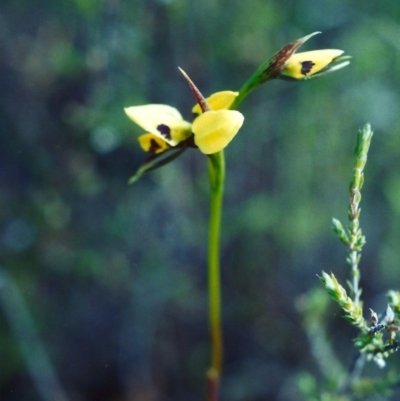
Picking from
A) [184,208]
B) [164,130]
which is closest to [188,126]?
[164,130]

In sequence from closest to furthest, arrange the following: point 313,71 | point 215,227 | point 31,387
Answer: point 313,71 → point 215,227 → point 31,387

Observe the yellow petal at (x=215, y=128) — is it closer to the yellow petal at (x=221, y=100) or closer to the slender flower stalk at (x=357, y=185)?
the yellow petal at (x=221, y=100)

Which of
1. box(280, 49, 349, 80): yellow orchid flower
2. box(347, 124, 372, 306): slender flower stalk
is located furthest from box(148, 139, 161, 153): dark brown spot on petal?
box(347, 124, 372, 306): slender flower stalk

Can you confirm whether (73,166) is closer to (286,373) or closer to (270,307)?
(270,307)

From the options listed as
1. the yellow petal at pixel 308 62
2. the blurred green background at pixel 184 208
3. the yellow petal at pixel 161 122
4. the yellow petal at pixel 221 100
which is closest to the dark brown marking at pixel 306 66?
the yellow petal at pixel 308 62

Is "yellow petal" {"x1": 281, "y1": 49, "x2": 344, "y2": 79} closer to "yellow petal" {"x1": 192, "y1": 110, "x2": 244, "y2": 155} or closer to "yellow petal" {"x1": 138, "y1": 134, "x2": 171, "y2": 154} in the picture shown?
"yellow petal" {"x1": 192, "y1": 110, "x2": 244, "y2": 155}

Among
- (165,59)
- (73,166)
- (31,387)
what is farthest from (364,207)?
(31,387)

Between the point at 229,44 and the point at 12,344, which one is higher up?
the point at 229,44
